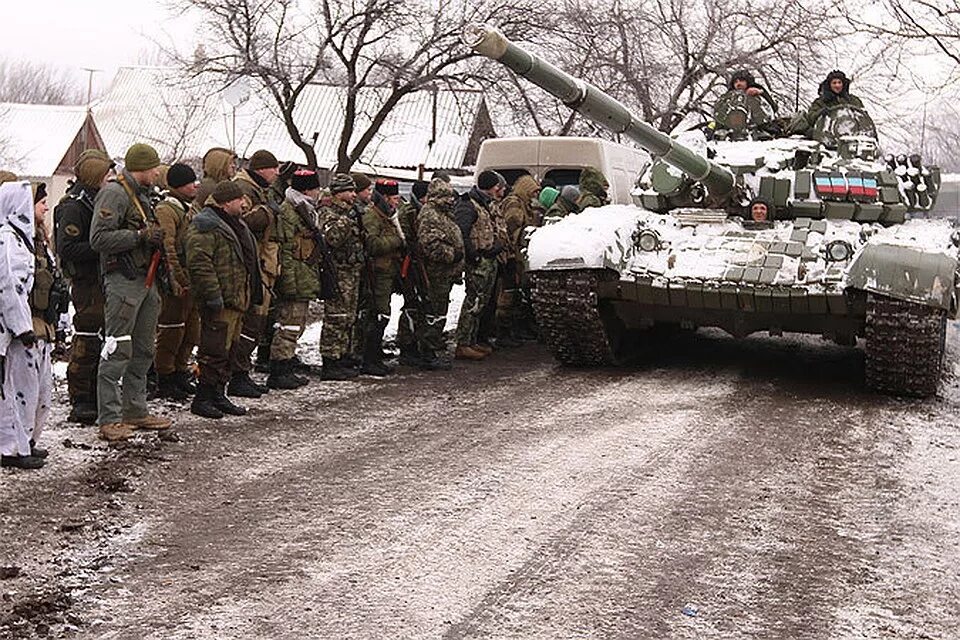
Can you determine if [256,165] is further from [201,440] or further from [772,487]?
[772,487]

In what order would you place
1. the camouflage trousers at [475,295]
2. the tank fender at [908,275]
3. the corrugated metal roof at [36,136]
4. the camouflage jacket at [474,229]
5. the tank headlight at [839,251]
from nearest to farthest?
the tank fender at [908,275] → the tank headlight at [839,251] → the camouflage jacket at [474,229] → the camouflage trousers at [475,295] → the corrugated metal roof at [36,136]

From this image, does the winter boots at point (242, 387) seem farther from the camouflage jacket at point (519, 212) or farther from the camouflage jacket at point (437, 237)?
the camouflage jacket at point (519, 212)

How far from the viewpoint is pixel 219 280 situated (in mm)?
7523

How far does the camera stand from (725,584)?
15.8 ft

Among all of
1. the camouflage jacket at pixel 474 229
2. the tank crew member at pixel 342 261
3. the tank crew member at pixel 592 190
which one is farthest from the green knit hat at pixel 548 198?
the tank crew member at pixel 342 261

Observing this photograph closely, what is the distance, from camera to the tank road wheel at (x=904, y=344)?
865 cm

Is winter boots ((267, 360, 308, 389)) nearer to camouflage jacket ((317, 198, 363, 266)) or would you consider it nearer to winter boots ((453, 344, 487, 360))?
camouflage jacket ((317, 198, 363, 266))

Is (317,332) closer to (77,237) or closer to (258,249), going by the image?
(258,249)

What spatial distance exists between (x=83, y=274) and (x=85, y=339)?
406 millimetres

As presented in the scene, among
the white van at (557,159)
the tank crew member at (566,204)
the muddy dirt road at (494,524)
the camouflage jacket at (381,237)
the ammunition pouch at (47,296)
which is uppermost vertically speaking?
the white van at (557,159)

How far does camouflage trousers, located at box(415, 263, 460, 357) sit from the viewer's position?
10.1 metres

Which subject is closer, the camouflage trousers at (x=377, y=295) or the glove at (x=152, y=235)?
the glove at (x=152, y=235)

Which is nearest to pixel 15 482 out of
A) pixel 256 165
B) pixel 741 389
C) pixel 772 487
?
pixel 256 165

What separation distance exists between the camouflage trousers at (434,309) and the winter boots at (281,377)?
149 centimetres
